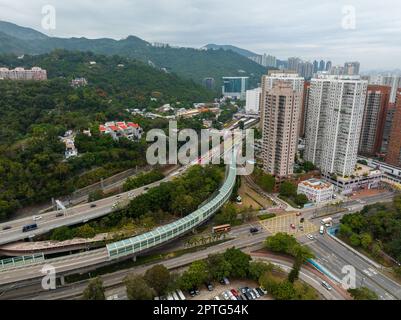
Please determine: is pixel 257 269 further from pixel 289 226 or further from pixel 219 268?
pixel 289 226

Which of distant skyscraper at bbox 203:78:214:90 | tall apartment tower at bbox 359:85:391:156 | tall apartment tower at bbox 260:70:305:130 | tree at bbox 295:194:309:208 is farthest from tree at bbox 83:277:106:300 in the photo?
distant skyscraper at bbox 203:78:214:90

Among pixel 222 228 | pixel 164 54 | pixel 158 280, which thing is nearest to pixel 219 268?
pixel 158 280

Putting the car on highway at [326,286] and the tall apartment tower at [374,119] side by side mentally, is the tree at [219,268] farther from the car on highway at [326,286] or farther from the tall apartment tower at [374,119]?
the tall apartment tower at [374,119]

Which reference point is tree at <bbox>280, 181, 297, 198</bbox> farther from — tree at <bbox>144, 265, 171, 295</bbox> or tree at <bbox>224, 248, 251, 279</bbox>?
tree at <bbox>144, 265, 171, 295</bbox>

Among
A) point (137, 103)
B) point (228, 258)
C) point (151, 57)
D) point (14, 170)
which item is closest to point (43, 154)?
point (14, 170)
